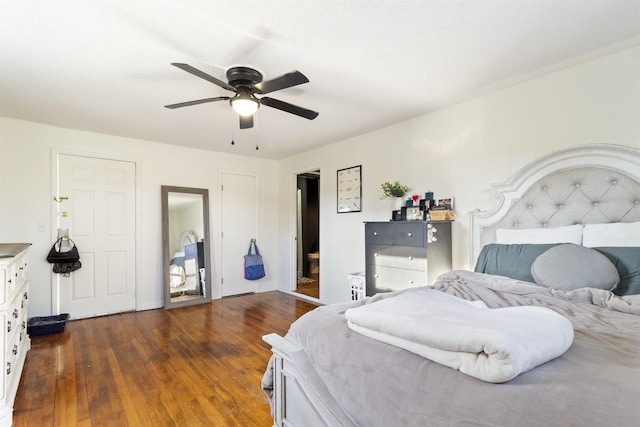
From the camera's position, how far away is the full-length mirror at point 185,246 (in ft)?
14.4

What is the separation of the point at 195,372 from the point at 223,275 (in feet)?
8.38

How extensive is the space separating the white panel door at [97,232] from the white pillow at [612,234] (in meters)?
4.74

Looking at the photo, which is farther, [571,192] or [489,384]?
[571,192]

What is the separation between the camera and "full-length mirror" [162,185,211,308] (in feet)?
14.4

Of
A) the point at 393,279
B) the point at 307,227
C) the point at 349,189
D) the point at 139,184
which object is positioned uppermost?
the point at 139,184

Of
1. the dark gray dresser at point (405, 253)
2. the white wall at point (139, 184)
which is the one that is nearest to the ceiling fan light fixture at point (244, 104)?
the dark gray dresser at point (405, 253)

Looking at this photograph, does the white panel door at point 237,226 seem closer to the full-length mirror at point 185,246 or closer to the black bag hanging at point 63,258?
the full-length mirror at point 185,246

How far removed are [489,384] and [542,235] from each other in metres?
1.81

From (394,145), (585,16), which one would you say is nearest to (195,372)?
(394,145)

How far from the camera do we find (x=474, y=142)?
2.86 meters

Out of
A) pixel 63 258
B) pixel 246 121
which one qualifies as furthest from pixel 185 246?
pixel 246 121

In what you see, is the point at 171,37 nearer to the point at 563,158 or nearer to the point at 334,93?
the point at 334,93

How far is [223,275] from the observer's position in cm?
493

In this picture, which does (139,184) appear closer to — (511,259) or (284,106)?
(284,106)
